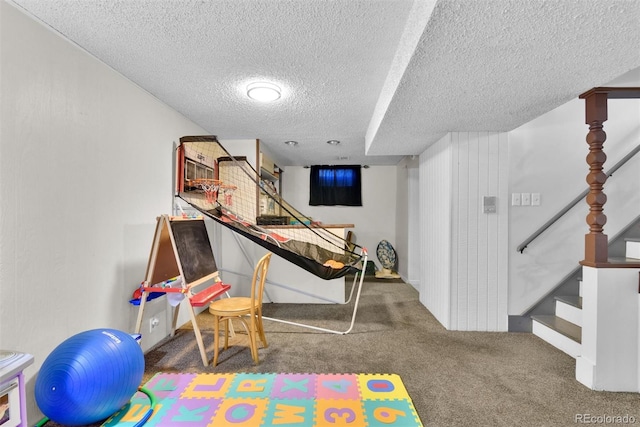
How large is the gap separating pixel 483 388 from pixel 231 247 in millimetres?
2953

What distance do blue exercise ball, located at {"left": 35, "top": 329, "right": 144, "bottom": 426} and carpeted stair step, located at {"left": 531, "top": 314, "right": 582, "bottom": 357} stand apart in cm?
293

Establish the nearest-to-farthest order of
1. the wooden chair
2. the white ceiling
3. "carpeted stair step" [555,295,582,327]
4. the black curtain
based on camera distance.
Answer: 1. the white ceiling
2. the wooden chair
3. "carpeted stair step" [555,295,582,327]
4. the black curtain

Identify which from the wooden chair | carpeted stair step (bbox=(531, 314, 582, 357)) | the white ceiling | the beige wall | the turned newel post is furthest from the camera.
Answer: carpeted stair step (bbox=(531, 314, 582, 357))

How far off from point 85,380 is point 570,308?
3412 mm

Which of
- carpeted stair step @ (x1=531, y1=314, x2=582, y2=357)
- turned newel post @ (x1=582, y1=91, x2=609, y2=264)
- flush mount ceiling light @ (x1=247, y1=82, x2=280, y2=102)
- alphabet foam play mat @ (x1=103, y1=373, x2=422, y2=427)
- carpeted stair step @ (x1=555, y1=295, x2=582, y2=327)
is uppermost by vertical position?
flush mount ceiling light @ (x1=247, y1=82, x2=280, y2=102)

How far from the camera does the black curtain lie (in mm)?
5828

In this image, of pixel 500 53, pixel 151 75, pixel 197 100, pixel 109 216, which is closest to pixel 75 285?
pixel 109 216

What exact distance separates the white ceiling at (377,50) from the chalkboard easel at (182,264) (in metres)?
1.13

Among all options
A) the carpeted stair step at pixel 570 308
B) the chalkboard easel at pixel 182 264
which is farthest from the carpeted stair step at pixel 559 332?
the chalkboard easel at pixel 182 264

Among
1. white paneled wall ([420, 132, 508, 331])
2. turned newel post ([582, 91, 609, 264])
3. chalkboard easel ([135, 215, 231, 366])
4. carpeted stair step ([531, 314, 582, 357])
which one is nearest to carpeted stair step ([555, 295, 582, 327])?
carpeted stair step ([531, 314, 582, 357])

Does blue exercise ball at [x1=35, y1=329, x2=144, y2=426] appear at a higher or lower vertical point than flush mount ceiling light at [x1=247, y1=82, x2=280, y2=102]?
lower

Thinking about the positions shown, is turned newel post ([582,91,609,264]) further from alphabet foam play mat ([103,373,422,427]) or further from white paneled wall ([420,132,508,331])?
alphabet foam play mat ([103,373,422,427])

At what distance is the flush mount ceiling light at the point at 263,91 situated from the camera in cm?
224

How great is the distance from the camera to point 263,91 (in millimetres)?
2283
